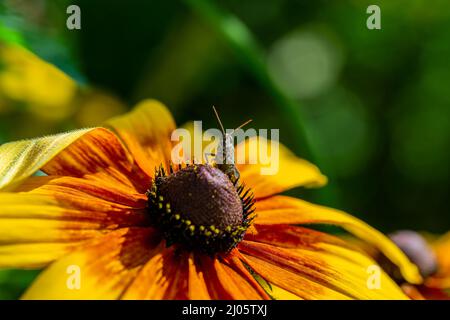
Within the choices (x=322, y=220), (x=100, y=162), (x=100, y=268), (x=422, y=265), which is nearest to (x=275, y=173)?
(x=322, y=220)

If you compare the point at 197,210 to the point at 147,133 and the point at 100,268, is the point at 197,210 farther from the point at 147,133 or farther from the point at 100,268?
the point at 147,133

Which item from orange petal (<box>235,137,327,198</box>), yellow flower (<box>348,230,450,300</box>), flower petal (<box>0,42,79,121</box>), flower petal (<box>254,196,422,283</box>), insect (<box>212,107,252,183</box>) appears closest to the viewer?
insect (<box>212,107,252,183</box>)

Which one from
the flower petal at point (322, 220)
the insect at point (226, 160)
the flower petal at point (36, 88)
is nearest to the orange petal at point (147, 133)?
the insect at point (226, 160)

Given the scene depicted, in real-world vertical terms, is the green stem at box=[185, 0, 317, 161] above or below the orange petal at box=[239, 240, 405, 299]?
above

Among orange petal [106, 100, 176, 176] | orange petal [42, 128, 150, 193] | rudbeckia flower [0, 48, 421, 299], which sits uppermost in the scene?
orange petal [106, 100, 176, 176]

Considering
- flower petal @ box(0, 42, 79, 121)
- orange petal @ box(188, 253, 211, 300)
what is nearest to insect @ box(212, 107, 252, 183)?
orange petal @ box(188, 253, 211, 300)

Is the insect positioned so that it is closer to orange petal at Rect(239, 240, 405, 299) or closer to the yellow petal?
orange petal at Rect(239, 240, 405, 299)

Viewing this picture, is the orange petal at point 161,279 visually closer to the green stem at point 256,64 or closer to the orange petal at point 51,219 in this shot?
the orange petal at point 51,219

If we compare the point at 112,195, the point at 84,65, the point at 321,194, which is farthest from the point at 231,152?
the point at 84,65
